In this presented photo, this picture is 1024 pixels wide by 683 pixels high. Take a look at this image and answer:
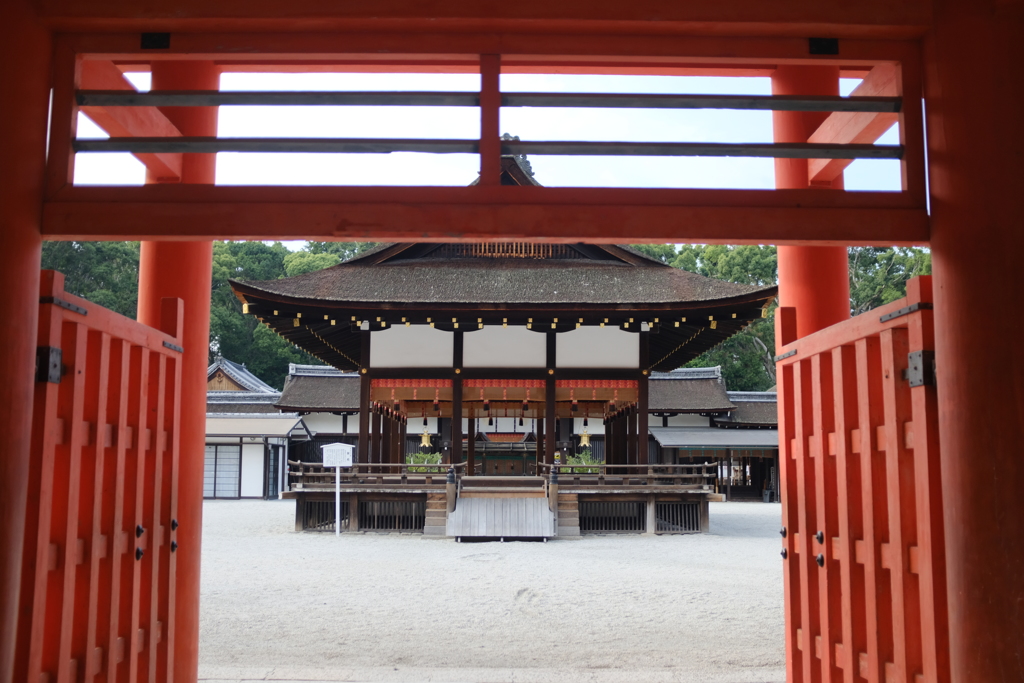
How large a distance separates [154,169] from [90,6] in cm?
125

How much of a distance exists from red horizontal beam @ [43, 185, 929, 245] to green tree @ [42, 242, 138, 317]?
38.0m

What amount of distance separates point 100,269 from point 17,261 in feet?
133

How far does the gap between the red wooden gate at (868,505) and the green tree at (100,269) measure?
126ft

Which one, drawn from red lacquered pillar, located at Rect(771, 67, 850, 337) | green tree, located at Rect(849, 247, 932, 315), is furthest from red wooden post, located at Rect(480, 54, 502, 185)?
green tree, located at Rect(849, 247, 932, 315)

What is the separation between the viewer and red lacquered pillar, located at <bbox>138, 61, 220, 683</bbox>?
397 cm

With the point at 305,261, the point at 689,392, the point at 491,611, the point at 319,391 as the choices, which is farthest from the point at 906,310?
the point at 305,261

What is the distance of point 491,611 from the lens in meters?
7.48

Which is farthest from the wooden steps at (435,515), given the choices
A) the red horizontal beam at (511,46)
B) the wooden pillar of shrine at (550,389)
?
the red horizontal beam at (511,46)

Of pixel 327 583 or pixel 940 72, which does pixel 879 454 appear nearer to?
pixel 940 72

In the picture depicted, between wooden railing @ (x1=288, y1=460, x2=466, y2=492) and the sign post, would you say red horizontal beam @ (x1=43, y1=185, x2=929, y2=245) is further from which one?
wooden railing @ (x1=288, y1=460, x2=466, y2=492)

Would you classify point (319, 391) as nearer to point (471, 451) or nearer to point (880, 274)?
point (471, 451)

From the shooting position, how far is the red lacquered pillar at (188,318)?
3969mm

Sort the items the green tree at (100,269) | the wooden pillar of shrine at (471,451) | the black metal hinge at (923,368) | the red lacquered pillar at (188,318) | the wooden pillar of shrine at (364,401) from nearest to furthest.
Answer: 1. the black metal hinge at (923,368)
2. the red lacquered pillar at (188,318)
3. the wooden pillar of shrine at (364,401)
4. the wooden pillar of shrine at (471,451)
5. the green tree at (100,269)

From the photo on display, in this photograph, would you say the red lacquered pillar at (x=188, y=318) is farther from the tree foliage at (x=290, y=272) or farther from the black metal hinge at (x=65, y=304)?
the tree foliage at (x=290, y=272)
